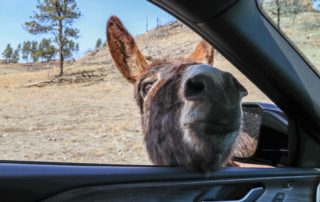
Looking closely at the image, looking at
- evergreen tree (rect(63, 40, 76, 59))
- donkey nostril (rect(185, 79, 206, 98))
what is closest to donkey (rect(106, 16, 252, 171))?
donkey nostril (rect(185, 79, 206, 98))

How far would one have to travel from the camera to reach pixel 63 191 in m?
1.82

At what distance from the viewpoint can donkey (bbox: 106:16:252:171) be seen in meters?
1.83

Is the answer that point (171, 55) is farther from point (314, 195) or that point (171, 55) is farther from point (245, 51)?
point (314, 195)

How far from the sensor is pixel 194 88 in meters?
1.82

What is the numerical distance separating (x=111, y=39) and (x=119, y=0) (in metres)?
0.57

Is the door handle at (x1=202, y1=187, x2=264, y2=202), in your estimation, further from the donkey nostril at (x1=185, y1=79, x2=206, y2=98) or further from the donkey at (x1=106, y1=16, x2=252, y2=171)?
the donkey nostril at (x1=185, y1=79, x2=206, y2=98)

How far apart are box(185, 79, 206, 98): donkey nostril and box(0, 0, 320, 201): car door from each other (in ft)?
1.12

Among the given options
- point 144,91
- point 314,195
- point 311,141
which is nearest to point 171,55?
point 144,91

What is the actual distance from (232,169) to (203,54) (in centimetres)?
70

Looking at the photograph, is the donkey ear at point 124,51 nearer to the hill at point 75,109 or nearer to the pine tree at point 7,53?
the hill at point 75,109

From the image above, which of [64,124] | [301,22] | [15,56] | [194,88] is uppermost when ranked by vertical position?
[301,22]

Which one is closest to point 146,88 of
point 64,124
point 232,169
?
point 64,124

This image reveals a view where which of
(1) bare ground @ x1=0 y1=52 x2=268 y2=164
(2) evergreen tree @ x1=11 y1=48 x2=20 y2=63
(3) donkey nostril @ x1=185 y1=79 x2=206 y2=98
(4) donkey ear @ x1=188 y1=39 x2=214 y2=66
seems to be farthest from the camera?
Result: (4) donkey ear @ x1=188 y1=39 x2=214 y2=66

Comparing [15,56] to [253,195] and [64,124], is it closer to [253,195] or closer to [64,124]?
[64,124]
